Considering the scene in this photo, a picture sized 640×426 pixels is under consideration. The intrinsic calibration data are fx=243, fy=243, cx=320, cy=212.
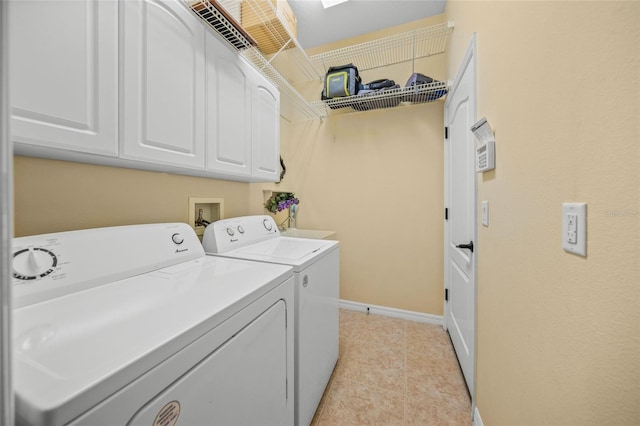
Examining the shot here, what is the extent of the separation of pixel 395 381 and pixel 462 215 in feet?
4.14

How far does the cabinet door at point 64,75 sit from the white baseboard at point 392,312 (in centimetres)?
250

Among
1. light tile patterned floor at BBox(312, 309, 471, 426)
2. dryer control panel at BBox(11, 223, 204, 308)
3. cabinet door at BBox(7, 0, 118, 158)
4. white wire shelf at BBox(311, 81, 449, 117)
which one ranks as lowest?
light tile patterned floor at BBox(312, 309, 471, 426)

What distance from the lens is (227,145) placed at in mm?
1442

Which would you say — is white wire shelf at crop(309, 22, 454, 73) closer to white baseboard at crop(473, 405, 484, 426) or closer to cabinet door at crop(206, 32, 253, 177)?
cabinet door at crop(206, 32, 253, 177)

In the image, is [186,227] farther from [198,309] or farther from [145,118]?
[198,309]

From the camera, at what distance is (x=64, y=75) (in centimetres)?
76

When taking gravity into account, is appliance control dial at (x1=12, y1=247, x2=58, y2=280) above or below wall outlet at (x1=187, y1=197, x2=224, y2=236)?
below

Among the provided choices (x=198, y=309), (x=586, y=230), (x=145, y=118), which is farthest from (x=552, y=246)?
(x=145, y=118)

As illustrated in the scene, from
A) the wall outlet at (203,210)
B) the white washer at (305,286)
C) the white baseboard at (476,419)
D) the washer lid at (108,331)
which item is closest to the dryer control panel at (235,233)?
the white washer at (305,286)

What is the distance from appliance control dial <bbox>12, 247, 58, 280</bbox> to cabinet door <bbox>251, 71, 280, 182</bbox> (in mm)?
1052

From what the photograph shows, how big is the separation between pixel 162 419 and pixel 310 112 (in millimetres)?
2707

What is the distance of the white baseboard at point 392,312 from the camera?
243 cm

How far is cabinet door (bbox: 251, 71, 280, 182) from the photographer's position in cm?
168

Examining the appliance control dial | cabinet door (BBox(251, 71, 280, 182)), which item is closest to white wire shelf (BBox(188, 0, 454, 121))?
cabinet door (BBox(251, 71, 280, 182))
